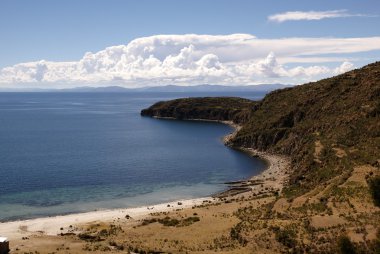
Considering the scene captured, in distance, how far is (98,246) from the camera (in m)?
58.0

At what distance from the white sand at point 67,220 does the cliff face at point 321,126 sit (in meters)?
25.8

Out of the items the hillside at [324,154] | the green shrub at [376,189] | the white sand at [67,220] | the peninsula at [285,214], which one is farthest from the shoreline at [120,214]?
the green shrub at [376,189]

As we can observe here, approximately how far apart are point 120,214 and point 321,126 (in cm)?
7113

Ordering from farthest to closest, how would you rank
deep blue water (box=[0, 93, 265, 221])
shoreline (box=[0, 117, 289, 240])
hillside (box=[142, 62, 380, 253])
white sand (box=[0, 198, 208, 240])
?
deep blue water (box=[0, 93, 265, 221]) < shoreline (box=[0, 117, 289, 240]) < white sand (box=[0, 198, 208, 240]) < hillside (box=[142, 62, 380, 253])

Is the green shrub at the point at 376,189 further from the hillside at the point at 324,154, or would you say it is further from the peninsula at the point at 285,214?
the peninsula at the point at 285,214

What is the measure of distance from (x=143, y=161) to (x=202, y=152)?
24351 millimetres

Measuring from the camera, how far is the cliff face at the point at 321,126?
9300cm

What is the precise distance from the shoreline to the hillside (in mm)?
5648

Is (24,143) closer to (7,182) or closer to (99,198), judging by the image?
(7,182)

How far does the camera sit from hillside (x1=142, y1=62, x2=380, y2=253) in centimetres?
5475

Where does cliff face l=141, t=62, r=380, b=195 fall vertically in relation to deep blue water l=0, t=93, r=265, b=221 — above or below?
above

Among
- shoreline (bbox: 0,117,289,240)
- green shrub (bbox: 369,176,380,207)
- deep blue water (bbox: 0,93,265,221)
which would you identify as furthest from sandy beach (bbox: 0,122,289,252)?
green shrub (bbox: 369,176,380,207)

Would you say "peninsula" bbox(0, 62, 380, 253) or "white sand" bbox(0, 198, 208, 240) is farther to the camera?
"white sand" bbox(0, 198, 208, 240)

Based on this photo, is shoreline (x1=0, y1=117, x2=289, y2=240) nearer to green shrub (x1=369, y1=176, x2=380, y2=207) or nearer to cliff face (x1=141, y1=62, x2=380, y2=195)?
cliff face (x1=141, y1=62, x2=380, y2=195)
